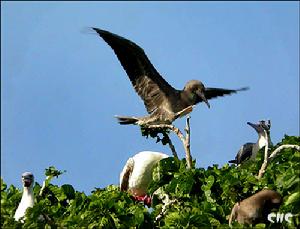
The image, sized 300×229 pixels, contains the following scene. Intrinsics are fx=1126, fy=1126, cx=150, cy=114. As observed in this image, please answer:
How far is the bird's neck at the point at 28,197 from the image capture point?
44.8 ft

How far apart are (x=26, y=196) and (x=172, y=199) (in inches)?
74.3

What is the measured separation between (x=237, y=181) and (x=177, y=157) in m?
1.80

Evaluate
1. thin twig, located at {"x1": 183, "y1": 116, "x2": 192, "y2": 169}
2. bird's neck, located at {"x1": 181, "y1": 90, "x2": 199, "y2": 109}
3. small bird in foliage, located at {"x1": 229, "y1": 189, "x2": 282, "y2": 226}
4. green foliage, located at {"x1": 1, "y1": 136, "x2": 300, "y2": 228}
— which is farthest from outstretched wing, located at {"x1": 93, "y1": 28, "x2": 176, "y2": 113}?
small bird in foliage, located at {"x1": 229, "y1": 189, "x2": 282, "y2": 226}

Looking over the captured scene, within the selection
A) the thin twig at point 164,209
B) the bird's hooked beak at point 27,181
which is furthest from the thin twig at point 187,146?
the bird's hooked beak at point 27,181

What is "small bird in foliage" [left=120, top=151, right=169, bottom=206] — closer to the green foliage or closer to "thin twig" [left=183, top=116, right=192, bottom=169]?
the green foliage

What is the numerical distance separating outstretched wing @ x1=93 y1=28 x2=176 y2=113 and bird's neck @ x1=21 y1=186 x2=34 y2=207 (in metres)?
6.40

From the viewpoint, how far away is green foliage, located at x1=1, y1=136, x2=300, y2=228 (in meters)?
12.8

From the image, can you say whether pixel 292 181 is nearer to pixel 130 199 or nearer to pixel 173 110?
pixel 130 199

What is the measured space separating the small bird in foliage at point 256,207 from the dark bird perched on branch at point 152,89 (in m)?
7.03

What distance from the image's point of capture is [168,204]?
14.0 meters

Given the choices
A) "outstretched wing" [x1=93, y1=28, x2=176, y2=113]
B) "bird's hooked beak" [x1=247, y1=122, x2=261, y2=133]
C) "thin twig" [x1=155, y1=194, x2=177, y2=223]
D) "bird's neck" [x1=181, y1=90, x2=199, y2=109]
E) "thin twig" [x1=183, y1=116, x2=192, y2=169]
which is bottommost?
"thin twig" [x1=155, y1=194, x2=177, y2=223]

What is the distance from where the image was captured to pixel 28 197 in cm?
1378

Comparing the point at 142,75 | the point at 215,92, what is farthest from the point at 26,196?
the point at 215,92

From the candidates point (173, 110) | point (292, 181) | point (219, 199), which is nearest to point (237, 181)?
point (219, 199)
